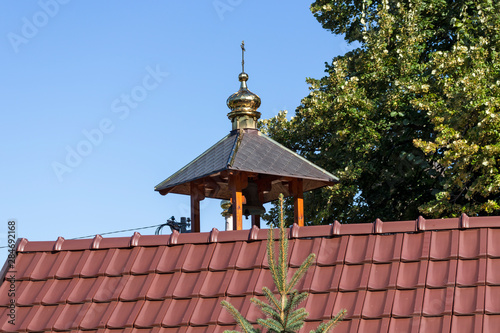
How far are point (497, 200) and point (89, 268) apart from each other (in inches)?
393

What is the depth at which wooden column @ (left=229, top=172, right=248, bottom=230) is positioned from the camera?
902cm

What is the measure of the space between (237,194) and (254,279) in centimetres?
192

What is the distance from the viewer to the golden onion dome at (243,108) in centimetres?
1004

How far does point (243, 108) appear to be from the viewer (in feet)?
33.0

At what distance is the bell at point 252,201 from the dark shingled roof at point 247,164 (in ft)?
Answer: 0.99

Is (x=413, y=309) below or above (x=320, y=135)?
below

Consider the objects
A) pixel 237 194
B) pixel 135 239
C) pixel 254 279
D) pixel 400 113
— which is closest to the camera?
pixel 254 279

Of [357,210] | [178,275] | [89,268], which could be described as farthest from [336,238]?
[357,210]

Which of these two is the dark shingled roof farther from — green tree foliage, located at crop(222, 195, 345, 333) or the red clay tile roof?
green tree foliage, located at crop(222, 195, 345, 333)

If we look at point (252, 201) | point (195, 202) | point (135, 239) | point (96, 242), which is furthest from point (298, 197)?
point (96, 242)

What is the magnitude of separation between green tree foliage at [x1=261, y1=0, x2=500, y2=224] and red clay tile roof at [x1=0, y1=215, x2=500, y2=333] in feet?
26.0

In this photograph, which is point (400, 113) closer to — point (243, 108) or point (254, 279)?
point (243, 108)

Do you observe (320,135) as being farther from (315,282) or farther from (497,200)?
(315,282)

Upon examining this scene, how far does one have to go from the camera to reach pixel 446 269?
685cm
